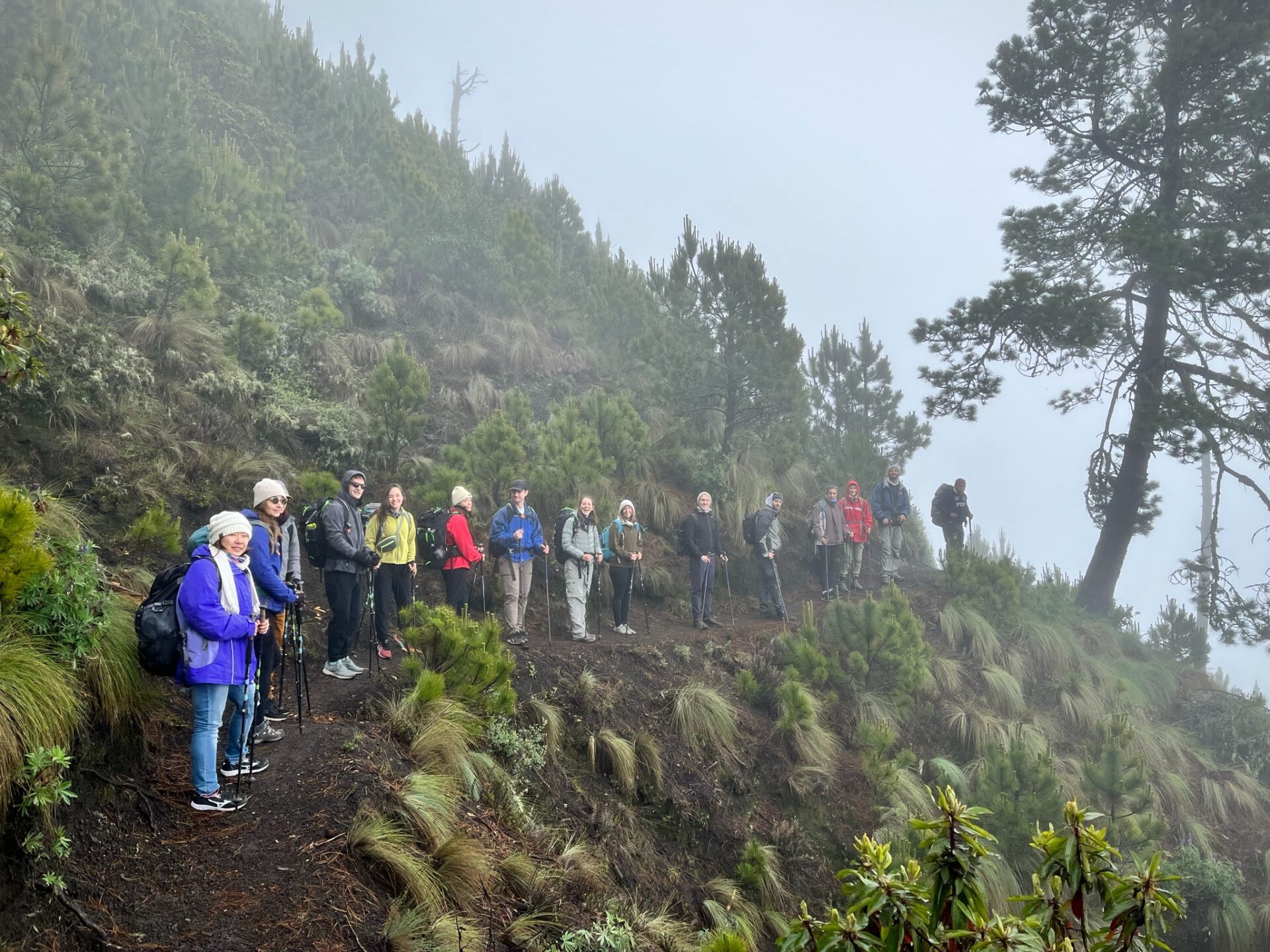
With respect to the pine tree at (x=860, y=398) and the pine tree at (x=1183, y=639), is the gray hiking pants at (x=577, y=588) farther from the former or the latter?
the pine tree at (x=1183, y=639)

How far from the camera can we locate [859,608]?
11.8m

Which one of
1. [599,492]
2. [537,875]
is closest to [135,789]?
[537,875]

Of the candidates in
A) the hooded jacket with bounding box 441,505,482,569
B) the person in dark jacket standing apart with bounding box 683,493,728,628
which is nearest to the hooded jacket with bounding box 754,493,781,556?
the person in dark jacket standing apart with bounding box 683,493,728,628

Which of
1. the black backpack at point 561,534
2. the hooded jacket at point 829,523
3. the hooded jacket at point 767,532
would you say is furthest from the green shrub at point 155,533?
the hooded jacket at point 829,523

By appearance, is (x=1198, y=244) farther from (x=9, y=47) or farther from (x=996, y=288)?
(x=9, y=47)

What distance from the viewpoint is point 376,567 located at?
8211 mm

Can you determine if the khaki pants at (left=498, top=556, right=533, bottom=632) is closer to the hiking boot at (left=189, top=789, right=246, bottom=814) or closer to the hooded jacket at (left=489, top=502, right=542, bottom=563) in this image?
the hooded jacket at (left=489, top=502, right=542, bottom=563)

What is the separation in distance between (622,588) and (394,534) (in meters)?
3.71

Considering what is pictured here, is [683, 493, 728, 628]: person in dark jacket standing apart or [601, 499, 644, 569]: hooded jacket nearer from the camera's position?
[601, 499, 644, 569]: hooded jacket

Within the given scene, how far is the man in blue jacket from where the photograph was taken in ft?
31.3

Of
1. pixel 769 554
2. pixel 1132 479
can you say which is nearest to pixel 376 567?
pixel 769 554

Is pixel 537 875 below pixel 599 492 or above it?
below

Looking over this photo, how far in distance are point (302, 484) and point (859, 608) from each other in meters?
7.95

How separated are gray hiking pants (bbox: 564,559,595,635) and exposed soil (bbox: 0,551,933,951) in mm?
276
